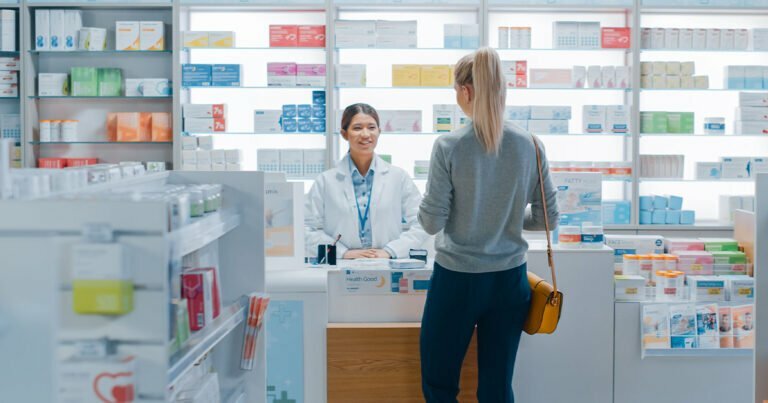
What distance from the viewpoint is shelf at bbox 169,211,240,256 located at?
5.76ft

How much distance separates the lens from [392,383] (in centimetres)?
344

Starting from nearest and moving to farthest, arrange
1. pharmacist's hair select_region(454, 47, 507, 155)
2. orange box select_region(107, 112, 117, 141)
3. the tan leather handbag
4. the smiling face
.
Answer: pharmacist's hair select_region(454, 47, 507, 155) < the tan leather handbag < the smiling face < orange box select_region(107, 112, 117, 141)

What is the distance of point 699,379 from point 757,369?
2.46ft

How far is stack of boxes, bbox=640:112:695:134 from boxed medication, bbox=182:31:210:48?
3230 mm

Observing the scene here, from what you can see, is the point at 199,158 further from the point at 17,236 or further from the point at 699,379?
the point at 17,236

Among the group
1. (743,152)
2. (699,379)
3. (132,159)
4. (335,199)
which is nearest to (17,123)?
(132,159)

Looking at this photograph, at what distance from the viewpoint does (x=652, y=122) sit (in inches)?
245

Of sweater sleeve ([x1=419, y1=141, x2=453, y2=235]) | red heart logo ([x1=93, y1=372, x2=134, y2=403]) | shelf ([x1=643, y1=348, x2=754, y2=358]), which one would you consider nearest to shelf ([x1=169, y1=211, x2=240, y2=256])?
red heart logo ([x1=93, y1=372, x2=134, y2=403])

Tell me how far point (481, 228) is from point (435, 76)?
344 cm

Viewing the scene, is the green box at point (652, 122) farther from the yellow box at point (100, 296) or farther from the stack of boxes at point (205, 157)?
the yellow box at point (100, 296)

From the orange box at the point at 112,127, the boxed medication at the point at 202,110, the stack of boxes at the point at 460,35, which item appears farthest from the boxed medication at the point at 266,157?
the stack of boxes at the point at 460,35

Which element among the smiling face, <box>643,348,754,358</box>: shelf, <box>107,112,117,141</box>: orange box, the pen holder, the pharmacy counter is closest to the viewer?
the pharmacy counter

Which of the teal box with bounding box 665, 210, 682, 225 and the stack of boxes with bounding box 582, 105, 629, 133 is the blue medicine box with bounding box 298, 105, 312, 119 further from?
the teal box with bounding box 665, 210, 682, 225

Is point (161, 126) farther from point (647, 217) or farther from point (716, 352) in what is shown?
point (716, 352)
